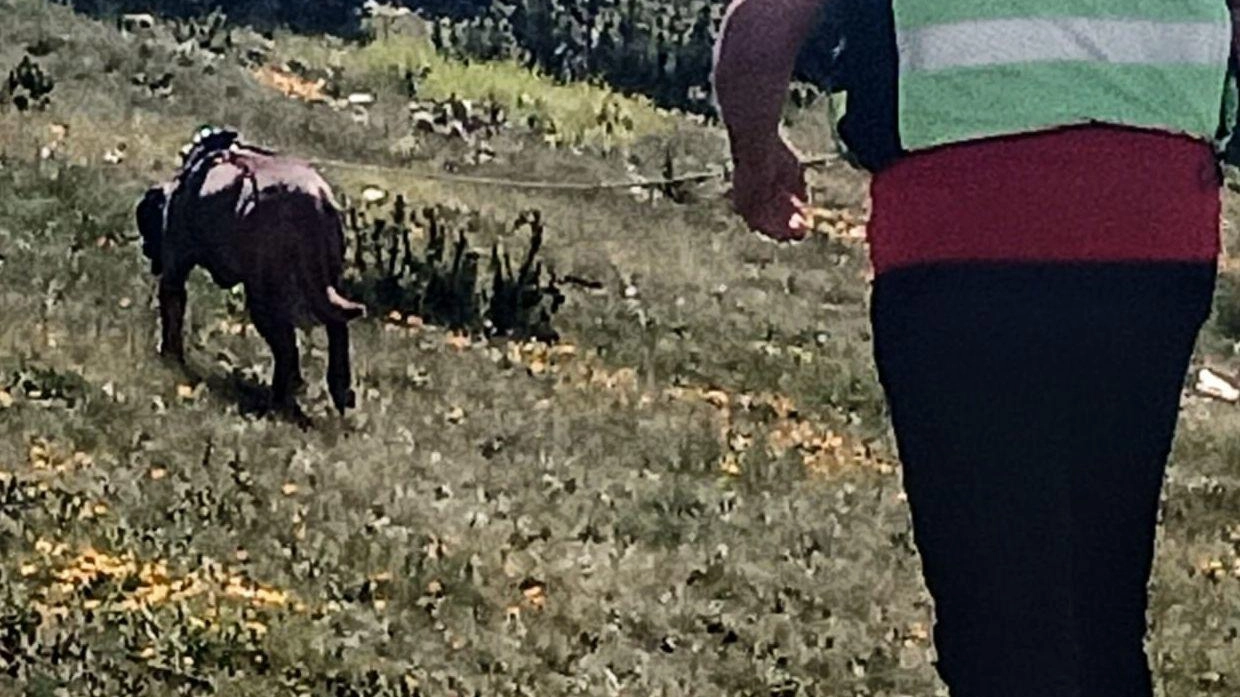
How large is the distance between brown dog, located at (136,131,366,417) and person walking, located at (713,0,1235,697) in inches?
377

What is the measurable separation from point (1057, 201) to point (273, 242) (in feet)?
32.1

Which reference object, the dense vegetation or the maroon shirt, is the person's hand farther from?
the dense vegetation

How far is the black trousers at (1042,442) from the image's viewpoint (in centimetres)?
311

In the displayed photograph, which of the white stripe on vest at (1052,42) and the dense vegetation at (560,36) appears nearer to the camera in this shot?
the white stripe on vest at (1052,42)

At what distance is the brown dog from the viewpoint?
12.7 m

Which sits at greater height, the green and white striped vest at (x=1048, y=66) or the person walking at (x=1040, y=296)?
the green and white striped vest at (x=1048, y=66)

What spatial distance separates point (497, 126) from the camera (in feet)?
90.4

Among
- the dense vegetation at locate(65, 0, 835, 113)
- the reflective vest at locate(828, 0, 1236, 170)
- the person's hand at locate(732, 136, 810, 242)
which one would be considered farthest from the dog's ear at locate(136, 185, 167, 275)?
the dense vegetation at locate(65, 0, 835, 113)

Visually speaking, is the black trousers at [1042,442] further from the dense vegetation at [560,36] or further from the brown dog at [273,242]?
the dense vegetation at [560,36]

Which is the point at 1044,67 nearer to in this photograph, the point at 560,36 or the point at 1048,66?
the point at 1048,66

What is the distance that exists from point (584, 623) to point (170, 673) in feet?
6.59

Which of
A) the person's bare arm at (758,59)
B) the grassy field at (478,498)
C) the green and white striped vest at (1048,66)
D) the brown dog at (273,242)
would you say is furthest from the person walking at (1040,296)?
the brown dog at (273,242)

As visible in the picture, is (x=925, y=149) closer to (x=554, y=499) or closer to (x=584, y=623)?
(x=584, y=623)

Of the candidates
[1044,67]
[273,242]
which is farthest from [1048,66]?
[273,242]
